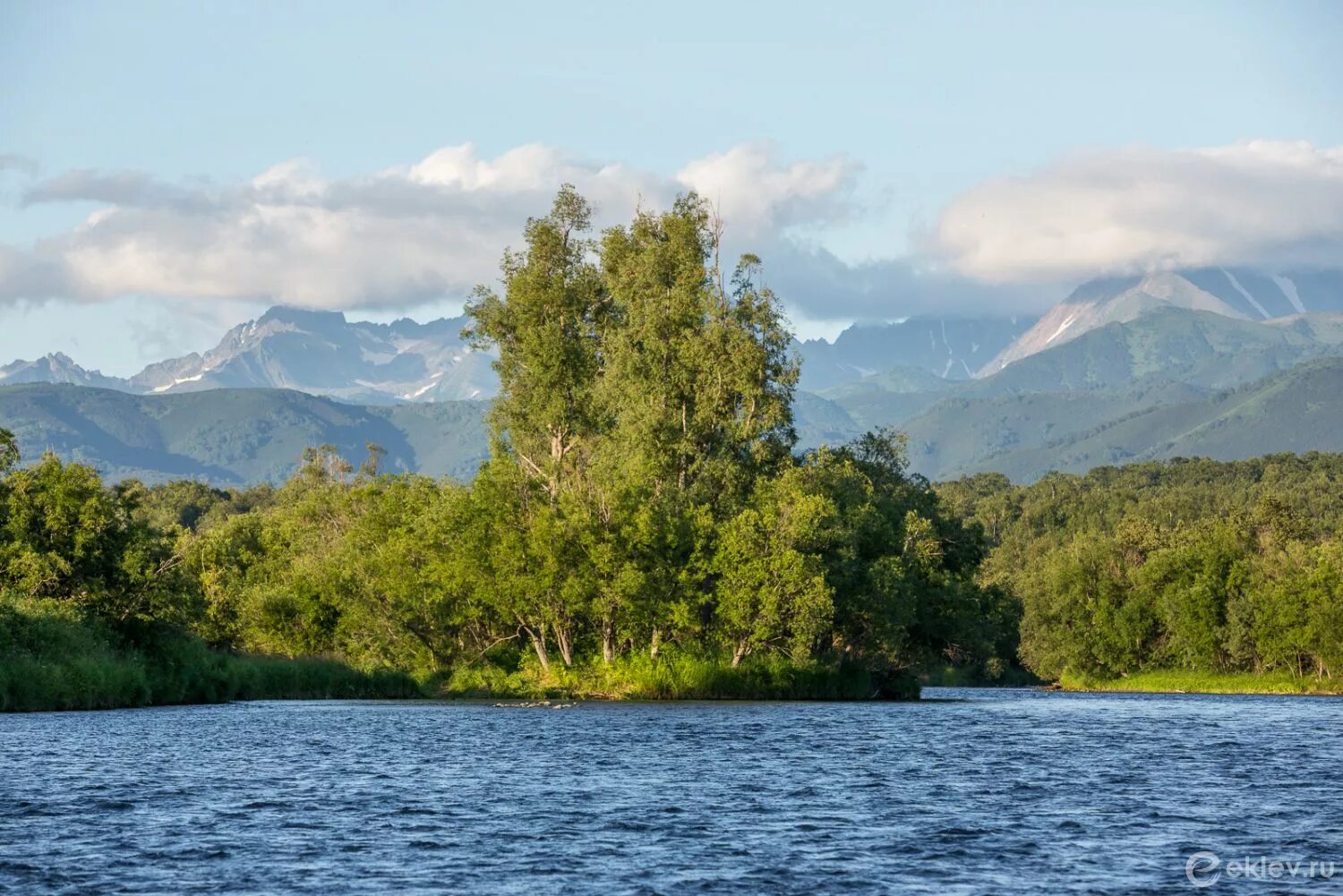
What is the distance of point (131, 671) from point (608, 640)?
1103 inches

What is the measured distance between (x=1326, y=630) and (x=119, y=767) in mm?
109303

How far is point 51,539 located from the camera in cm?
7962

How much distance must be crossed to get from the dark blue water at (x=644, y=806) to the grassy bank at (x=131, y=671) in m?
3.96

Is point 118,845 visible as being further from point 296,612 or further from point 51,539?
point 296,612

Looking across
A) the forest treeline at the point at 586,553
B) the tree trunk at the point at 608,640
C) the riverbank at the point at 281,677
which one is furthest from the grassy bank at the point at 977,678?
the tree trunk at the point at 608,640

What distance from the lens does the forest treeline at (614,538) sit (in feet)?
277

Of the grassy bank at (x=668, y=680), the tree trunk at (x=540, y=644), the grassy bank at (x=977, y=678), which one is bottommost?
the grassy bank at (x=977, y=678)

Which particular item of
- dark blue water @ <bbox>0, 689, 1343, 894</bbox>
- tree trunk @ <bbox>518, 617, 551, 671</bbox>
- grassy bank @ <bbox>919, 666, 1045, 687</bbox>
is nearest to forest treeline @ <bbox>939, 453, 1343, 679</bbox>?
grassy bank @ <bbox>919, 666, 1045, 687</bbox>

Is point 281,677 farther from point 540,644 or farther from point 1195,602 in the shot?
point 1195,602

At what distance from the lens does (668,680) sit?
8900 cm

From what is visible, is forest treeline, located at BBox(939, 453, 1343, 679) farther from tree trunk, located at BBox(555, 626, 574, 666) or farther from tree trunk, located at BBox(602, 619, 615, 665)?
tree trunk, located at BBox(555, 626, 574, 666)

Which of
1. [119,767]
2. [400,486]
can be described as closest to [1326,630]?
[400,486]

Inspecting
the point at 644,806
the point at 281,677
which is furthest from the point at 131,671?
the point at 644,806

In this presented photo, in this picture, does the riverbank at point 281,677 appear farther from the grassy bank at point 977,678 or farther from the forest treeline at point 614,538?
the grassy bank at point 977,678
